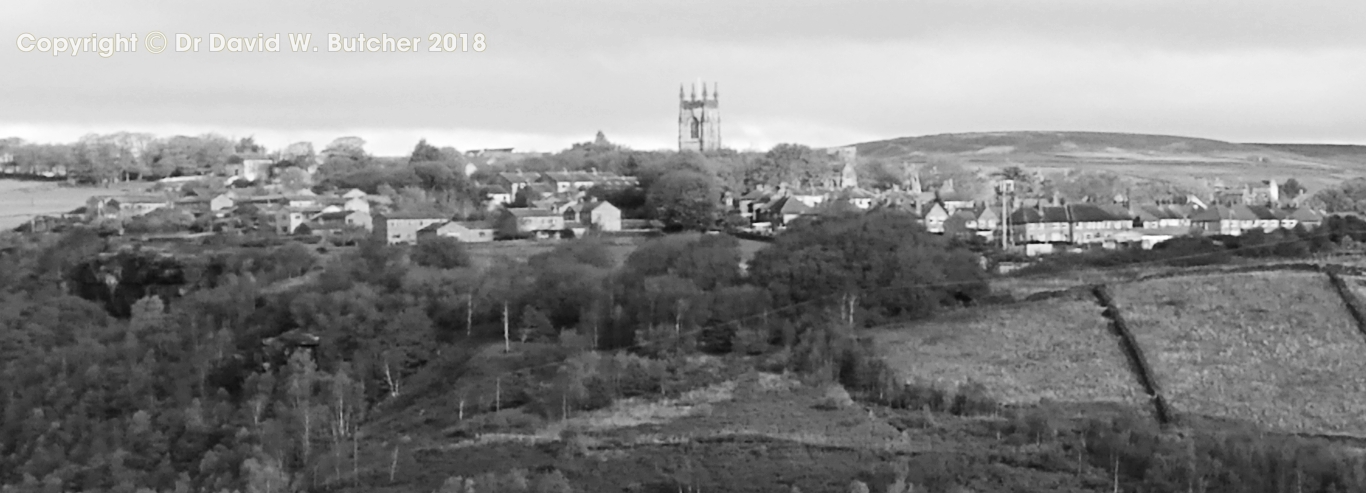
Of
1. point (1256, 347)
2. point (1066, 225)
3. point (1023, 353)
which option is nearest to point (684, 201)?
point (1066, 225)

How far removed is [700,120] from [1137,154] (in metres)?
50.8

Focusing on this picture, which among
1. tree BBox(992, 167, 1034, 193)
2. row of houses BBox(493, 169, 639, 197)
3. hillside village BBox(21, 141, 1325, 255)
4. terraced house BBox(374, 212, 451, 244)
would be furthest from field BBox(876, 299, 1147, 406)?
tree BBox(992, 167, 1034, 193)

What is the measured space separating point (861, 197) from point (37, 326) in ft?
110

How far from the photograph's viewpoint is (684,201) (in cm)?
5281

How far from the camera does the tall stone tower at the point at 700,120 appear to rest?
8812 cm

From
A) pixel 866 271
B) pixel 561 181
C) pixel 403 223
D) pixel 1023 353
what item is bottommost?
pixel 1023 353

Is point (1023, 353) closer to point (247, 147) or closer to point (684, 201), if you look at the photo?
point (684, 201)

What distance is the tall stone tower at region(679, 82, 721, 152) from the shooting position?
88.1 metres

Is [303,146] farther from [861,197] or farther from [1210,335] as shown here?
[1210,335]

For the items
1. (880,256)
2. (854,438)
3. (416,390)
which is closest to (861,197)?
(880,256)

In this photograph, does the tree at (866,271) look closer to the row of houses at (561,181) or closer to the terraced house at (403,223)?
the terraced house at (403,223)

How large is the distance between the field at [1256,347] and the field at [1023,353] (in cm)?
72

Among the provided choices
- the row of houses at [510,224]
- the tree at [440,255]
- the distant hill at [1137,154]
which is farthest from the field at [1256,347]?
the distant hill at [1137,154]

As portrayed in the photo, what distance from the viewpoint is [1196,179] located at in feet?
307
